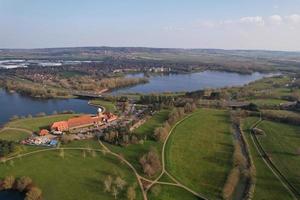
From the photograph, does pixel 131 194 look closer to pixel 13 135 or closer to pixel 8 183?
pixel 8 183

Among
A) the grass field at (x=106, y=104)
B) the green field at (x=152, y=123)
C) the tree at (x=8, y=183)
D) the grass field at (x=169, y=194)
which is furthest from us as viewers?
the grass field at (x=106, y=104)

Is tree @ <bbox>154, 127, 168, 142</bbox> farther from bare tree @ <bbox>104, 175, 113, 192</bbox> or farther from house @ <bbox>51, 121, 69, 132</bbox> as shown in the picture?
bare tree @ <bbox>104, 175, 113, 192</bbox>

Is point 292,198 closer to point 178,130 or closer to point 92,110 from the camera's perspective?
point 178,130

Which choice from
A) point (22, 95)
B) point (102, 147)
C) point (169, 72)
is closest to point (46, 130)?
point (102, 147)

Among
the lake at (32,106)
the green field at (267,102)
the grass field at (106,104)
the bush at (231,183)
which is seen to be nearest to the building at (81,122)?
the grass field at (106,104)

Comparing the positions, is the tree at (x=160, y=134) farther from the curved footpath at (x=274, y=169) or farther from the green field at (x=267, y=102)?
the green field at (x=267, y=102)
